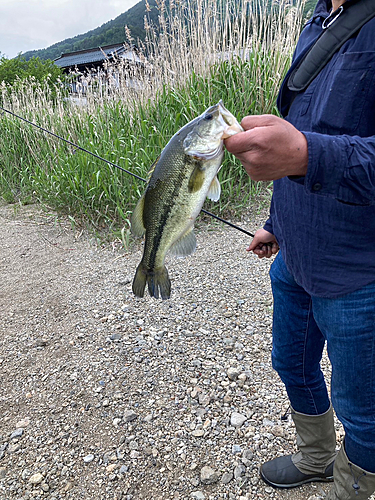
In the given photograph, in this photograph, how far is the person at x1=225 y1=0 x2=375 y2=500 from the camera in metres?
0.96

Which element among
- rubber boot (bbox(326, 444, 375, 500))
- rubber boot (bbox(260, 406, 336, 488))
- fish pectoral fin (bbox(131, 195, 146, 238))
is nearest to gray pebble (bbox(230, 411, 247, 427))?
rubber boot (bbox(260, 406, 336, 488))

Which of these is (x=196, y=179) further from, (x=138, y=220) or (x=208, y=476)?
(x=208, y=476)

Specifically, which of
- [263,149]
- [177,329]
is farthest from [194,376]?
[263,149]

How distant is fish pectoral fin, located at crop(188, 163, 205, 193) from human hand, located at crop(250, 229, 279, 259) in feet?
2.07

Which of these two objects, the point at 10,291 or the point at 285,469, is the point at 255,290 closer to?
the point at 285,469

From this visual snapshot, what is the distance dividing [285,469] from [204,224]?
326 cm

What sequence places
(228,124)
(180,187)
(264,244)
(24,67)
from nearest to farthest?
(228,124)
(180,187)
(264,244)
(24,67)

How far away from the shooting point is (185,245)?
1.45 meters

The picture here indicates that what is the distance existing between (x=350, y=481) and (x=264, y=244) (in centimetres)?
103

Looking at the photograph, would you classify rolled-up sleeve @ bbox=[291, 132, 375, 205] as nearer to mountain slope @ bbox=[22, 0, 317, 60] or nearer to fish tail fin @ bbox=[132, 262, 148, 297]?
fish tail fin @ bbox=[132, 262, 148, 297]

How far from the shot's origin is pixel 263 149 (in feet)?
3.13

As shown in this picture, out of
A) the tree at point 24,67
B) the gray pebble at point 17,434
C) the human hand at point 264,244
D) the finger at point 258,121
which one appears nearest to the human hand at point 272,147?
the finger at point 258,121

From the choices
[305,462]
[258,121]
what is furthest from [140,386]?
[258,121]

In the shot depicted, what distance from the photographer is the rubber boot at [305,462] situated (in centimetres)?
181
